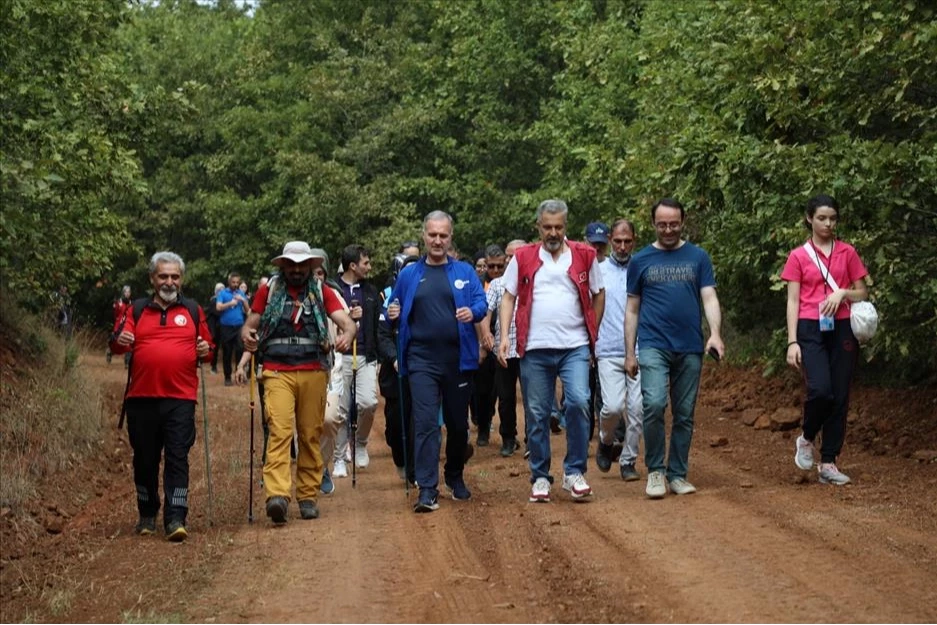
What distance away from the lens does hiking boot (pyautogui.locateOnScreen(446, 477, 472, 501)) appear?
474 inches

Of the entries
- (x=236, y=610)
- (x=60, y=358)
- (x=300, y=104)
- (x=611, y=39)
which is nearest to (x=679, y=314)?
(x=236, y=610)

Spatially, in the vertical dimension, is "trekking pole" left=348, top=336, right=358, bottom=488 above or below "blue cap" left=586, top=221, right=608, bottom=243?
below

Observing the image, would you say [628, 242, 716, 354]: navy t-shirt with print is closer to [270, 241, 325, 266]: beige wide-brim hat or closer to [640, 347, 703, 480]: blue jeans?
[640, 347, 703, 480]: blue jeans

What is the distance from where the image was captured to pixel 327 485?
43.9ft

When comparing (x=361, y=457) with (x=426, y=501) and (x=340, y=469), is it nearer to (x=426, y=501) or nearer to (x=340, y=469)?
(x=340, y=469)

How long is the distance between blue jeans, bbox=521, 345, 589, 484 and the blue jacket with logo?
45 centimetres

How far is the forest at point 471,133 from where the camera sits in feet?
45.2

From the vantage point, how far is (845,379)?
12078mm

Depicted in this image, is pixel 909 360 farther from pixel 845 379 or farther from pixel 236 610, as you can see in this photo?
pixel 236 610

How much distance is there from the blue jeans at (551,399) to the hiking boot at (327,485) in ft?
7.59

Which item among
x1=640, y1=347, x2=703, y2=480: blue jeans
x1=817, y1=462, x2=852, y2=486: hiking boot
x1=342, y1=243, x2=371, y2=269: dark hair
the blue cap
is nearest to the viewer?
x1=640, y1=347, x2=703, y2=480: blue jeans

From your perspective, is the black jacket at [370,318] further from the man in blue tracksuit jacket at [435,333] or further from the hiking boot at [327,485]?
the man in blue tracksuit jacket at [435,333]

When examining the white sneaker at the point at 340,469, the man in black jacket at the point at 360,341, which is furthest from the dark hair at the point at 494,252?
the white sneaker at the point at 340,469

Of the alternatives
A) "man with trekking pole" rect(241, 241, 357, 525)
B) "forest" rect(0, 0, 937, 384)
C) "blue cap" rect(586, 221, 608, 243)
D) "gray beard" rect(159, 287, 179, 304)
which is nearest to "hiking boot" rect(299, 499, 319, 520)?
"man with trekking pole" rect(241, 241, 357, 525)
